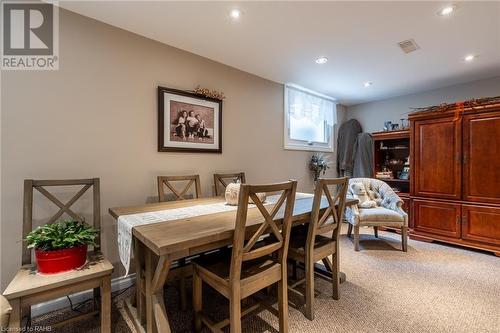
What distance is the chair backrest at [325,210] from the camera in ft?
5.70

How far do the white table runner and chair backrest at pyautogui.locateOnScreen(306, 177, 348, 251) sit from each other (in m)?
0.63

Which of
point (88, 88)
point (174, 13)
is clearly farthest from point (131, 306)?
point (174, 13)

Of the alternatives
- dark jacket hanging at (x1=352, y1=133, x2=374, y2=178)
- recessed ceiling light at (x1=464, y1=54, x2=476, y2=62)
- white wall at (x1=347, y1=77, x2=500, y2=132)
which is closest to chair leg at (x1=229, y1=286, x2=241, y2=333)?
recessed ceiling light at (x1=464, y1=54, x2=476, y2=62)

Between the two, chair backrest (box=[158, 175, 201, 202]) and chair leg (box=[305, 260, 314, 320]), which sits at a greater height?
chair backrest (box=[158, 175, 201, 202])

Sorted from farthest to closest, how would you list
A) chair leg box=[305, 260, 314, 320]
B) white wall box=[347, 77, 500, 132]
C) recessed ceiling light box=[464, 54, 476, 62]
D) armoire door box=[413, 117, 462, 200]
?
1. white wall box=[347, 77, 500, 132]
2. armoire door box=[413, 117, 462, 200]
3. recessed ceiling light box=[464, 54, 476, 62]
4. chair leg box=[305, 260, 314, 320]

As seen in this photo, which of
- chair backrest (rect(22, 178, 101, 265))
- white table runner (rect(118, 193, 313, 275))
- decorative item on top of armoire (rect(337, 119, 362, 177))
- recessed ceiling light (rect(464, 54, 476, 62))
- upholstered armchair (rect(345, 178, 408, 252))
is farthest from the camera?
decorative item on top of armoire (rect(337, 119, 362, 177))

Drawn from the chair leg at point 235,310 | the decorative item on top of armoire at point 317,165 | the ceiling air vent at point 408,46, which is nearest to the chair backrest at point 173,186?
the chair leg at point 235,310

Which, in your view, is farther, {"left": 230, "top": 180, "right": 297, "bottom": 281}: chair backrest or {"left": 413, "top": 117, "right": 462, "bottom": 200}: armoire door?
{"left": 413, "top": 117, "right": 462, "bottom": 200}: armoire door

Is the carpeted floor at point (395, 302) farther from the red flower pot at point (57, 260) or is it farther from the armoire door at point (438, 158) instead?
the armoire door at point (438, 158)

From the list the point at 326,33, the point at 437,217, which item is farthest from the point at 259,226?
the point at 437,217

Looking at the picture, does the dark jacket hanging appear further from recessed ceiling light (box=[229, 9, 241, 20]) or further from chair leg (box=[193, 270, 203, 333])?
chair leg (box=[193, 270, 203, 333])

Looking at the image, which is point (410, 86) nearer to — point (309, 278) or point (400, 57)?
point (400, 57)

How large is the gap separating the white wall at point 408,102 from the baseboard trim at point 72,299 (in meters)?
4.76

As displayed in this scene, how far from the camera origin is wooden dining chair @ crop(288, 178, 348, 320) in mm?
1739
